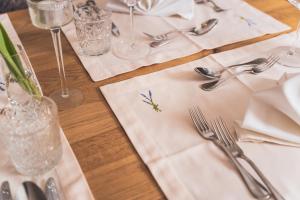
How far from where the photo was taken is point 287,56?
2.75 ft

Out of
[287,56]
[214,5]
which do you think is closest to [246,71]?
[287,56]

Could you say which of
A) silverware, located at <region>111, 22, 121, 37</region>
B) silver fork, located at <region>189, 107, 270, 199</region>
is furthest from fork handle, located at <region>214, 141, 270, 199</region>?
silverware, located at <region>111, 22, 121, 37</region>

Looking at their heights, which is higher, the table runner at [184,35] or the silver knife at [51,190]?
the silver knife at [51,190]

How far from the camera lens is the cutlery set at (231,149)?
52cm

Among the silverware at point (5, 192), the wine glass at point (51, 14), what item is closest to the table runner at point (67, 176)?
the silverware at point (5, 192)

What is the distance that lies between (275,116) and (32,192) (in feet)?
1.37

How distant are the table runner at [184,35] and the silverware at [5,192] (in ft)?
1.01

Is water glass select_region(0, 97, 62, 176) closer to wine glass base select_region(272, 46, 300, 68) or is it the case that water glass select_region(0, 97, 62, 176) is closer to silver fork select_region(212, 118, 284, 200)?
silver fork select_region(212, 118, 284, 200)

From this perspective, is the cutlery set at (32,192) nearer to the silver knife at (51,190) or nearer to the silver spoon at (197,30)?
the silver knife at (51,190)

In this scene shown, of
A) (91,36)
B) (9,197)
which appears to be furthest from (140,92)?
(9,197)

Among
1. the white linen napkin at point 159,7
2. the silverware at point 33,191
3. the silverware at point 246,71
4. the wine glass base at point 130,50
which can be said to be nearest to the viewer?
the silverware at point 33,191

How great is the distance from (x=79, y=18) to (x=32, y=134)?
391mm

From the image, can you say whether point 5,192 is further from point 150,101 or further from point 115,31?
point 115,31

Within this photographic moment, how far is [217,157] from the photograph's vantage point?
1.90 feet
